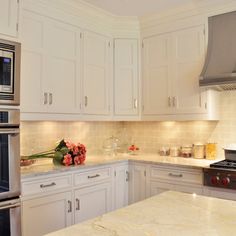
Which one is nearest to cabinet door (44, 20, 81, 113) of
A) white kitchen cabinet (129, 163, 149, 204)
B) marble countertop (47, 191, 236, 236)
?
white kitchen cabinet (129, 163, 149, 204)

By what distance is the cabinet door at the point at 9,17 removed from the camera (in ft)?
6.87

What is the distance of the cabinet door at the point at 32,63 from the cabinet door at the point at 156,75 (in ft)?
4.52

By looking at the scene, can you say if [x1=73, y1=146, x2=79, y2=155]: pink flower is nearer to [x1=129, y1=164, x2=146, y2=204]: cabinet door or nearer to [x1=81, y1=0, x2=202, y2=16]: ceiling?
[x1=129, y1=164, x2=146, y2=204]: cabinet door

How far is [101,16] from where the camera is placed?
3.36m

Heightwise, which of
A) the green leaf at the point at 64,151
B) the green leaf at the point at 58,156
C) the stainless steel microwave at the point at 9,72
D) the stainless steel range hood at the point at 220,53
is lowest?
the green leaf at the point at 58,156

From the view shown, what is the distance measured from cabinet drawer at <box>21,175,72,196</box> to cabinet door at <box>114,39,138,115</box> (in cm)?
125

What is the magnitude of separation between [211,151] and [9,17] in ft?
8.21

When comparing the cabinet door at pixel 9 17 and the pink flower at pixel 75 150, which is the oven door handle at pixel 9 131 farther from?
the pink flower at pixel 75 150

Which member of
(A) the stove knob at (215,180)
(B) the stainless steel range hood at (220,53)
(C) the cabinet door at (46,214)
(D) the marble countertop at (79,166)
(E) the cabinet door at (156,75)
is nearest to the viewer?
(C) the cabinet door at (46,214)

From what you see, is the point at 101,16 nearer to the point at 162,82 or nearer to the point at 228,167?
the point at 162,82

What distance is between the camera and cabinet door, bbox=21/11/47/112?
2.56 meters

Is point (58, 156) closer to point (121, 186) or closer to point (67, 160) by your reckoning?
point (67, 160)

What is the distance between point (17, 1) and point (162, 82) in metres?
1.88

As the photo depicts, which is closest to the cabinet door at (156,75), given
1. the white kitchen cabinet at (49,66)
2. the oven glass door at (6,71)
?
the white kitchen cabinet at (49,66)
